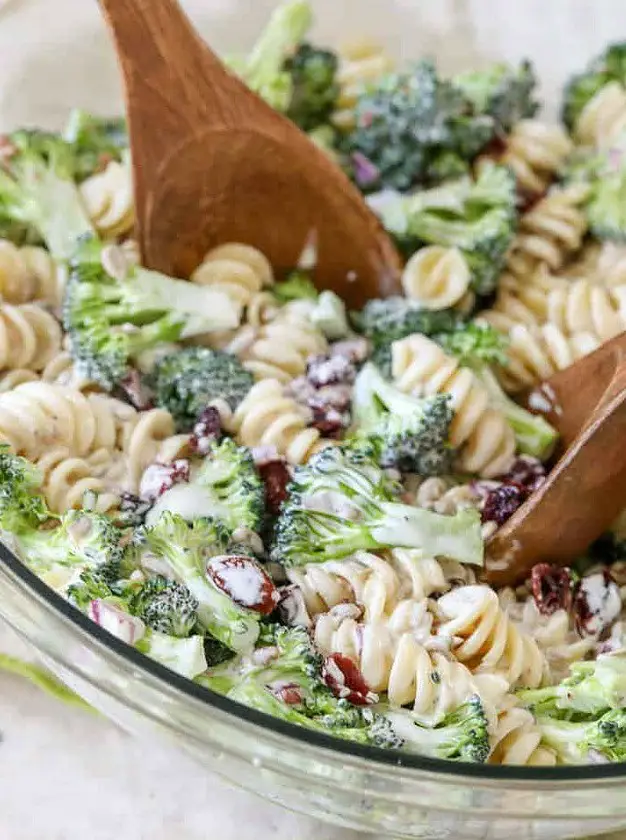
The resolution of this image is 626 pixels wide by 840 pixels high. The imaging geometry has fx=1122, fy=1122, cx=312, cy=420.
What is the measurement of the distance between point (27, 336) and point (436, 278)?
0.72m

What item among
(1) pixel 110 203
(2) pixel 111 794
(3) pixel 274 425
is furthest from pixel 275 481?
(1) pixel 110 203

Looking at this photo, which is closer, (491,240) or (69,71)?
(491,240)

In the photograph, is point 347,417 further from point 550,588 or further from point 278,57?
point 278,57

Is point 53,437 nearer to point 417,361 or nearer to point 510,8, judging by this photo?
point 417,361

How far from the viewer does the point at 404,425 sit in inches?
67.7

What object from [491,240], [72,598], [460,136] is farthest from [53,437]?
[460,136]

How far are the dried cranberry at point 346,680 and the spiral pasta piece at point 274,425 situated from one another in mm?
382

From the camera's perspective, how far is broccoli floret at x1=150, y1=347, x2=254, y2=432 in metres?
1.78

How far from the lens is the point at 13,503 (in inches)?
60.5

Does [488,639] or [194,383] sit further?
[194,383]

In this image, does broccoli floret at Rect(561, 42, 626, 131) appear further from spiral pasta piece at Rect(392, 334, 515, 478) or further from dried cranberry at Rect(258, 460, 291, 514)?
dried cranberry at Rect(258, 460, 291, 514)

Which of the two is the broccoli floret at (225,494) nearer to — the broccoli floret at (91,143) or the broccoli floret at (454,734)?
the broccoli floret at (454,734)

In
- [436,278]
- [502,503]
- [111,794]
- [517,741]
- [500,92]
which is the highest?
[500,92]

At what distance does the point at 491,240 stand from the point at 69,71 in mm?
1071
